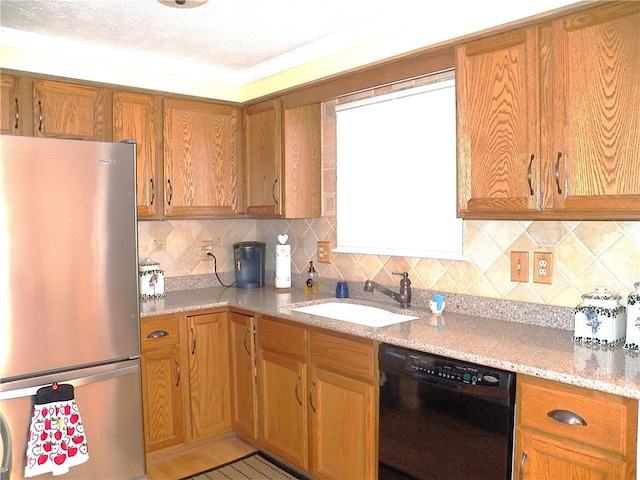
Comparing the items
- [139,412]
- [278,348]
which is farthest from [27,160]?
[278,348]

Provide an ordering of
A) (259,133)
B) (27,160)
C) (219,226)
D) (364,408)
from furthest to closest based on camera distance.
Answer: (219,226)
(259,133)
(364,408)
(27,160)

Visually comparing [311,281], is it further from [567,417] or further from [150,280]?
[567,417]

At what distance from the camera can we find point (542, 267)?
7.35ft

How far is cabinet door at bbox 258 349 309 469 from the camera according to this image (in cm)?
259

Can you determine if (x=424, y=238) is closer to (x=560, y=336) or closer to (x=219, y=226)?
(x=560, y=336)

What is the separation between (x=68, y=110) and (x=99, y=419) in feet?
5.34

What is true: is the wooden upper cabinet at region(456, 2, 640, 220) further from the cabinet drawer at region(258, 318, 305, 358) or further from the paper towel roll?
the paper towel roll

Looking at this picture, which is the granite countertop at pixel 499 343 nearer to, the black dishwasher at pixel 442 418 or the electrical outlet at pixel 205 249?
the black dishwasher at pixel 442 418

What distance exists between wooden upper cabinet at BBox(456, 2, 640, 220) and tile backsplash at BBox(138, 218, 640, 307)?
30cm

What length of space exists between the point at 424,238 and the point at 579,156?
1.04 m

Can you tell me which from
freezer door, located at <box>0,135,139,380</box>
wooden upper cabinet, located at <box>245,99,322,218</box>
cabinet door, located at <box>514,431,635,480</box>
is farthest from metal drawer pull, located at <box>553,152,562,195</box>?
freezer door, located at <box>0,135,139,380</box>

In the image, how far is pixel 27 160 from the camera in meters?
2.08

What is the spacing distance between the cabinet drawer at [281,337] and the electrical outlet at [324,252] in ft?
2.27

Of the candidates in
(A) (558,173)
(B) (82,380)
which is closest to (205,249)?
(B) (82,380)
